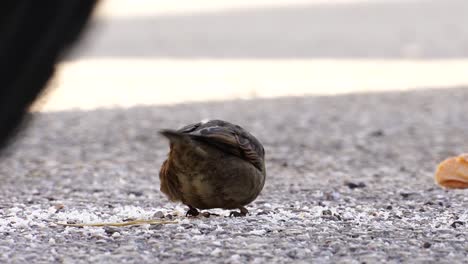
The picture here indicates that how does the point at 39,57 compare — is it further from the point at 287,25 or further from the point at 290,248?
the point at 287,25

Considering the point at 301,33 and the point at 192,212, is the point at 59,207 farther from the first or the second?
the point at 301,33

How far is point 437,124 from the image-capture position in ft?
23.5

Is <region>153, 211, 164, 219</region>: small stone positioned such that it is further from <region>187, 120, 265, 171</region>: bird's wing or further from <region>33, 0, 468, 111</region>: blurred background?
<region>33, 0, 468, 111</region>: blurred background

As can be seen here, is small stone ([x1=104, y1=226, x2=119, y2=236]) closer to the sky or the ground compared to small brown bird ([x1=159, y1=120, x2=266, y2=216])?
closer to the ground

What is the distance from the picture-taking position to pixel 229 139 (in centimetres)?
375

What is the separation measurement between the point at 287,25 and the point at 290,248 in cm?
1068

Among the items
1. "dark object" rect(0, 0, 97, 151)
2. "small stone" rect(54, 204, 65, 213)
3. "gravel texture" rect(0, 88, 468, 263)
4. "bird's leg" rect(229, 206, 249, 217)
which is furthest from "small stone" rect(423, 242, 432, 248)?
"small stone" rect(54, 204, 65, 213)

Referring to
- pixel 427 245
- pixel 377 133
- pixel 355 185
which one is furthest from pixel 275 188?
pixel 377 133

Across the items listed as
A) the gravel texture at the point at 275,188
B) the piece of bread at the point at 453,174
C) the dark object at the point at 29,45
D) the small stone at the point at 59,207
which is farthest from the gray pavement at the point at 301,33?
the dark object at the point at 29,45

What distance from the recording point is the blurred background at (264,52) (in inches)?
350

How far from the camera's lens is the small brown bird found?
12.0ft

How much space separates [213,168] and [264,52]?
26.1ft

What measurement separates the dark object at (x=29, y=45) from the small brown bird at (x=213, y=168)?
95 centimetres

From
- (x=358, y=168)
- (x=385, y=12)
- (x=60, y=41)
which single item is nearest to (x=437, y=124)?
(x=358, y=168)
